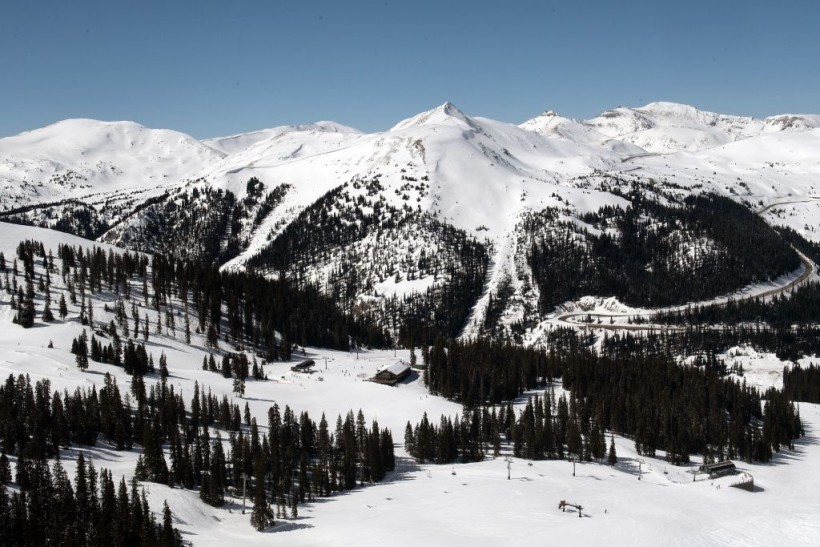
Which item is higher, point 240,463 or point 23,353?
point 23,353

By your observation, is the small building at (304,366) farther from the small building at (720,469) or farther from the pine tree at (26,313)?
the small building at (720,469)

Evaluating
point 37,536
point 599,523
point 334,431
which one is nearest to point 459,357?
point 334,431

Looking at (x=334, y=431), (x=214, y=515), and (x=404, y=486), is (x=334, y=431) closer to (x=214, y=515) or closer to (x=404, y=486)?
(x=404, y=486)

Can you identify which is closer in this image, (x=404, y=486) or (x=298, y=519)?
(x=298, y=519)

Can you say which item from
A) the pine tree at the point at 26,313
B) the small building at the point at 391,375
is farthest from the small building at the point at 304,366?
the pine tree at the point at 26,313

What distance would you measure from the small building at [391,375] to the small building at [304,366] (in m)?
18.3

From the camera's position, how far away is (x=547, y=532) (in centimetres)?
8931

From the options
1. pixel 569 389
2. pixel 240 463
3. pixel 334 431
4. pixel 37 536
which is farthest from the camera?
pixel 569 389

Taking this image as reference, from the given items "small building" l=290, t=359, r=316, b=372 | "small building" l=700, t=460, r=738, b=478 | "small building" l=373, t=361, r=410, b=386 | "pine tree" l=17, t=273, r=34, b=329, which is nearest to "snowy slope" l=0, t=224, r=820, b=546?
"pine tree" l=17, t=273, r=34, b=329

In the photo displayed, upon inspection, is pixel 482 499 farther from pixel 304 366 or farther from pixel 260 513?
pixel 304 366

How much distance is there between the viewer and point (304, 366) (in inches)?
7407

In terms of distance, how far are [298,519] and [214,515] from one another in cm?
1085

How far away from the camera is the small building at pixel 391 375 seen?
593 feet

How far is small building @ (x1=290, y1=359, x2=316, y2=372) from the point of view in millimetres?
185750
